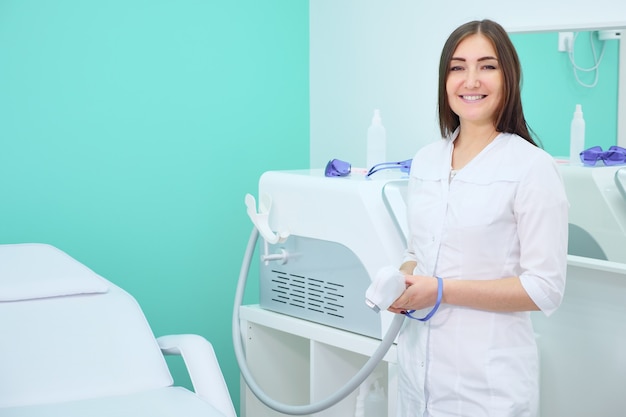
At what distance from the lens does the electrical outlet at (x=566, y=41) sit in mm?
1848

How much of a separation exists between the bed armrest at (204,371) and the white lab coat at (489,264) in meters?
0.42

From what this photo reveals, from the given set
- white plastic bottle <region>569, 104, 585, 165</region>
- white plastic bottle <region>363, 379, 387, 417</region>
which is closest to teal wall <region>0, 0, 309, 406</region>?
white plastic bottle <region>363, 379, 387, 417</region>

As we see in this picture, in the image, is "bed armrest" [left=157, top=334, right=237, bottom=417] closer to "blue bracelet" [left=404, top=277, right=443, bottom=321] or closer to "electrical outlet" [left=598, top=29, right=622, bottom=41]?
"blue bracelet" [left=404, top=277, right=443, bottom=321]

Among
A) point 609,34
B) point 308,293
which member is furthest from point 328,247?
point 609,34

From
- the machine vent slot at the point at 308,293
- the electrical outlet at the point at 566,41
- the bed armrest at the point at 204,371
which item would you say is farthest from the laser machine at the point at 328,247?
the electrical outlet at the point at 566,41

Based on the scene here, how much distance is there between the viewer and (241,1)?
2.51 metres

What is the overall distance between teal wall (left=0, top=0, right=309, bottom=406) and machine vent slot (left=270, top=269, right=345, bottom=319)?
1.49ft

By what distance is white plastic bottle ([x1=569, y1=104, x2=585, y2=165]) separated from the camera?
180 cm

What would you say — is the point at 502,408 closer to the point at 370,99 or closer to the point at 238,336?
the point at 238,336

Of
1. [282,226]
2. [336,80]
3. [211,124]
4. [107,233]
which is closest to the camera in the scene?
[282,226]

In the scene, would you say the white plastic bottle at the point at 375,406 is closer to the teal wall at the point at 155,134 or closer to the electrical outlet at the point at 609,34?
the teal wall at the point at 155,134

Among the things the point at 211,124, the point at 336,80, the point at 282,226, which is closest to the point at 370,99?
the point at 336,80

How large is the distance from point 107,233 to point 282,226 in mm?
558

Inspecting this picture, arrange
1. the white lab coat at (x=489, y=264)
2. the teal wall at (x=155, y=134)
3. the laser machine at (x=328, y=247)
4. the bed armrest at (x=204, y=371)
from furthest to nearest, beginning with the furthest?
the teal wall at (x=155, y=134)
the laser machine at (x=328, y=247)
the bed armrest at (x=204, y=371)
the white lab coat at (x=489, y=264)
